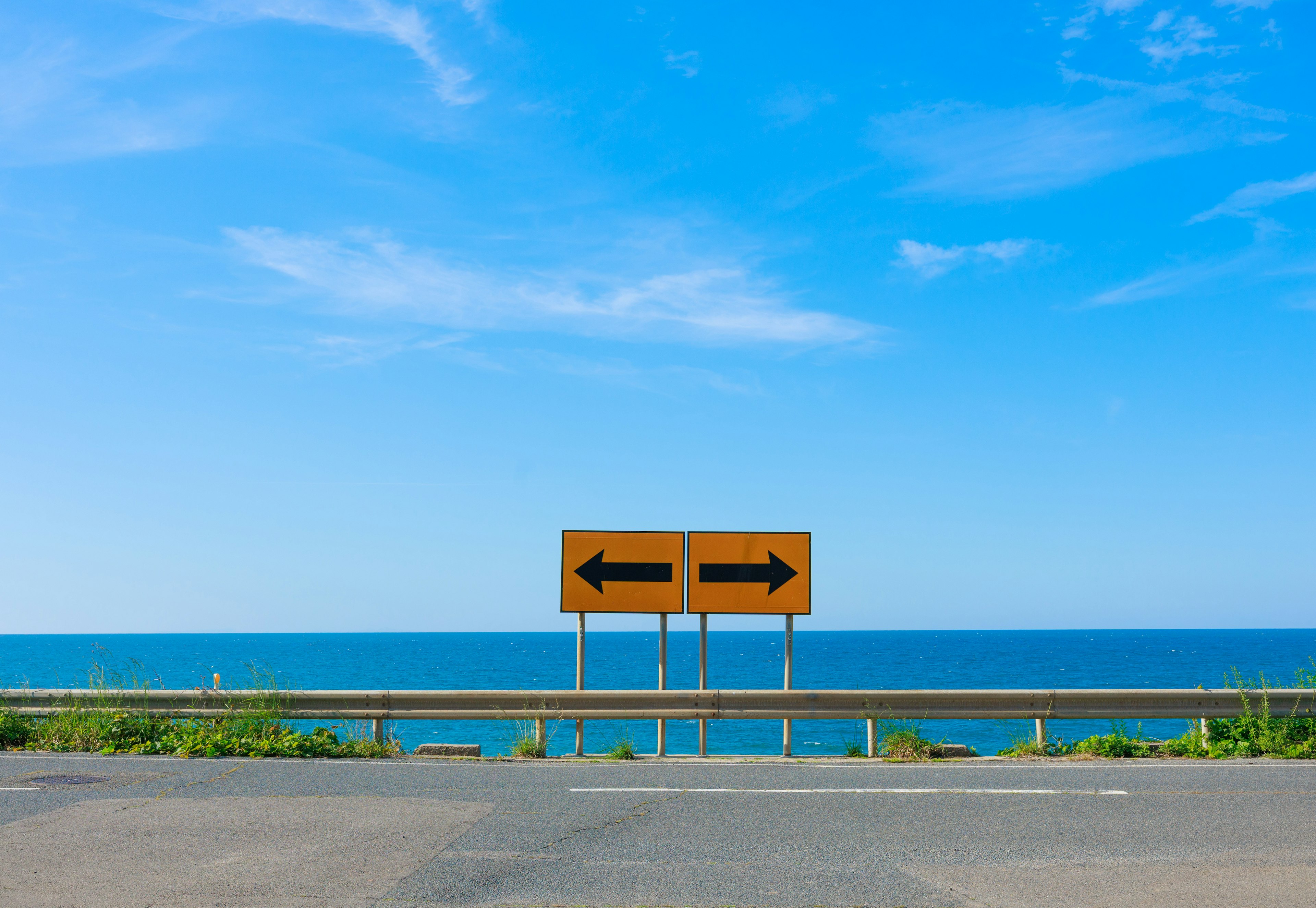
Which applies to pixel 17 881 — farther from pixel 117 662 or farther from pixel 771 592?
pixel 117 662

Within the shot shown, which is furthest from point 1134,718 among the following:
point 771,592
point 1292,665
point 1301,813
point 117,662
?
point 117,662

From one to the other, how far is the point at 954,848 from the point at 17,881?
5777 mm

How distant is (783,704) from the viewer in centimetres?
1117

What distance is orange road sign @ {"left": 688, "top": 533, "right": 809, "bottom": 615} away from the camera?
12.8 meters

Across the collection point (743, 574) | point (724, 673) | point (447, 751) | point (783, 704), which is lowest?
point (724, 673)

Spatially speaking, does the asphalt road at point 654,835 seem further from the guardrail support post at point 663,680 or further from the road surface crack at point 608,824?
the guardrail support post at point 663,680

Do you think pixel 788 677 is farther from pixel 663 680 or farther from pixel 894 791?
pixel 894 791

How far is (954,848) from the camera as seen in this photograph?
21.6ft

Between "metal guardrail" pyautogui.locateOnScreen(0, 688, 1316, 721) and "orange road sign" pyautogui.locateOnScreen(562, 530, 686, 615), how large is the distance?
185 centimetres

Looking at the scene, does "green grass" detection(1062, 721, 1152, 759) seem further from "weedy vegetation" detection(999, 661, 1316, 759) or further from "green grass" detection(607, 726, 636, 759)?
"green grass" detection(607, 726, 636, 759)

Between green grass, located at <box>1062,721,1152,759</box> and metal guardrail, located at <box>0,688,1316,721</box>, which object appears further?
metal guardrail, located at <box>0,688,1316,721</box>

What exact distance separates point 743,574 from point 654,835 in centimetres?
615

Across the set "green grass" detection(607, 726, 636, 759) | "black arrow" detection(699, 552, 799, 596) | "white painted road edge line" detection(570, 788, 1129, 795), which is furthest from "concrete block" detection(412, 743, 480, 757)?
"black arrow" detection(699, 552, 799, 596)

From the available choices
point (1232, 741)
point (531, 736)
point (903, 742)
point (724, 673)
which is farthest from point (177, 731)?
point (724, 673)
